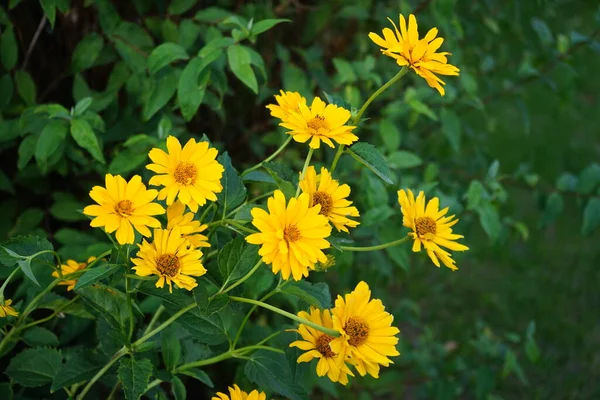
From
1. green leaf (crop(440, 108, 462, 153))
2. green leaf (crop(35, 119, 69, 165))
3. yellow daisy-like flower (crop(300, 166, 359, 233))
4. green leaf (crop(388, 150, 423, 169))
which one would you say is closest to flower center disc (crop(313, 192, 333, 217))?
yellow daisy-like flower (crop(300, 166, 359, 233))

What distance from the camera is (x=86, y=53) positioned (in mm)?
1658

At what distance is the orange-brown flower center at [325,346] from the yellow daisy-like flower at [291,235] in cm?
17

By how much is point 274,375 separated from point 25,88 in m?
0.88

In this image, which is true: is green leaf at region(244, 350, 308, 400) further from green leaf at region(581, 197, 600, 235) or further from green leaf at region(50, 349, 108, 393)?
green leaf at region(581, 197, 600, 235)

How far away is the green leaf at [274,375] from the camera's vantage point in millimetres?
1224

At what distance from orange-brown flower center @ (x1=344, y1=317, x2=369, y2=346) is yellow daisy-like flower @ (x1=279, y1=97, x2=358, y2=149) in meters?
0.26

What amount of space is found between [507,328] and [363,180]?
1427mm

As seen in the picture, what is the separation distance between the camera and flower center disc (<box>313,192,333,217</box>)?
3.65 feet

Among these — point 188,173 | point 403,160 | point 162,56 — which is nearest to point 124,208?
point 188,173

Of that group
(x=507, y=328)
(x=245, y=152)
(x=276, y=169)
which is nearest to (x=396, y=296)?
(x=507, y=328)

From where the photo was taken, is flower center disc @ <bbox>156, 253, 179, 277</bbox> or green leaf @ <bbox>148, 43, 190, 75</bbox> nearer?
flower center disc @ <bbox>156, 253, 179, 277</bbox>

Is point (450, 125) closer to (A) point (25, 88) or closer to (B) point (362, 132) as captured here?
(B) point (362, 132)

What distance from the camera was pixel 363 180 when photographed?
5.74 ft

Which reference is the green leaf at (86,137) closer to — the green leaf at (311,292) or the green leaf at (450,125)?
the green leaf at (311,292)
